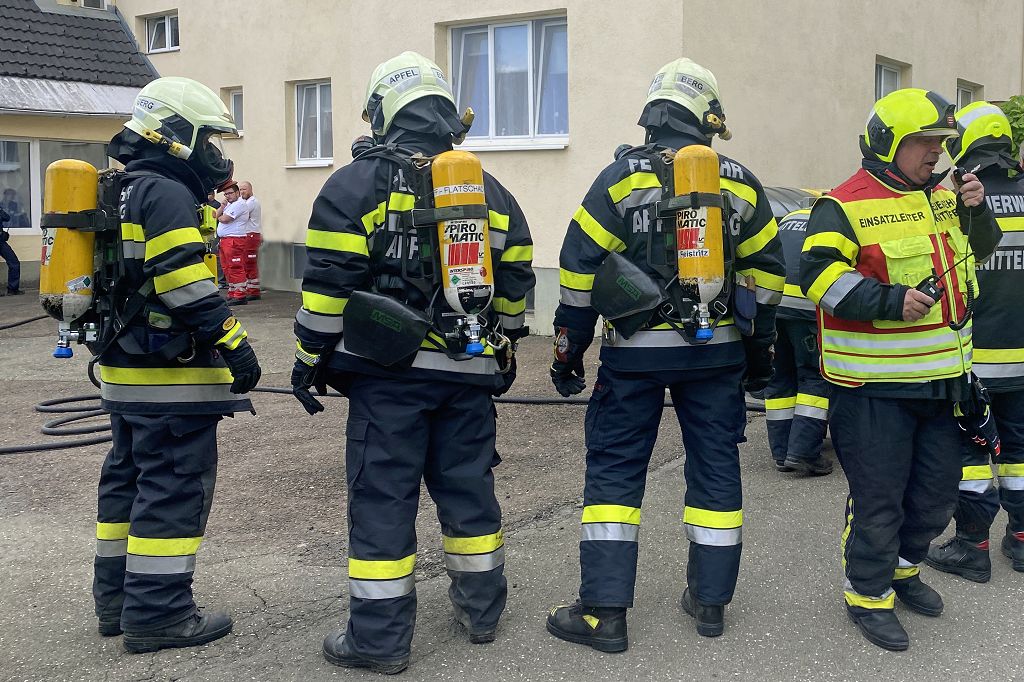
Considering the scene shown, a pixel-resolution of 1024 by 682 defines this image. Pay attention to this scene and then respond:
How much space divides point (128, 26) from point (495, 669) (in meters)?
18.4

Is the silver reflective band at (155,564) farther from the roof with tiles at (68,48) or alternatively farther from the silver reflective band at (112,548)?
the roof with tiles at (68,48)

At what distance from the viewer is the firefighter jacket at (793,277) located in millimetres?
5961

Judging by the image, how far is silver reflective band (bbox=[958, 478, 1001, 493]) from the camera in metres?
4.63

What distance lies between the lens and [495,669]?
3.81 m

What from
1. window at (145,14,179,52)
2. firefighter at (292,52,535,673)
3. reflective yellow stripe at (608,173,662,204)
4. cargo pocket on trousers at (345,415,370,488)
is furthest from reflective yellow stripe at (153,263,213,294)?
window at (145,14,179,52)

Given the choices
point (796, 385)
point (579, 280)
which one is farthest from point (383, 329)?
point (796, 385)

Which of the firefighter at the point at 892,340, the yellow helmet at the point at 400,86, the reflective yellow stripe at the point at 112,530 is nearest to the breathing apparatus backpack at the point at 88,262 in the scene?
the reflective yellow stripe at the point at 112,530

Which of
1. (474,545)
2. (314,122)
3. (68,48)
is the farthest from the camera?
(68,48)

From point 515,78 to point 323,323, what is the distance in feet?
28.2

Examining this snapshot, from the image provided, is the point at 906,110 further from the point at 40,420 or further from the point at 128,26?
the point at 128,26

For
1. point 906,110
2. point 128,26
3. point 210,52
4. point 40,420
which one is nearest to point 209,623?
point 906,110

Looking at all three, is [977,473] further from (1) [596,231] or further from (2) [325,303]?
(2) [325,303]

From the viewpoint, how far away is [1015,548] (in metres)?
4.76

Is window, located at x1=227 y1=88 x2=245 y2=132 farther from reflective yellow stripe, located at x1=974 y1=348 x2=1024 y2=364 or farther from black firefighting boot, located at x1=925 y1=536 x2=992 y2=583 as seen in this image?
black firefighting boot, located at x1=925 y1=536 x2=992 y2=583
